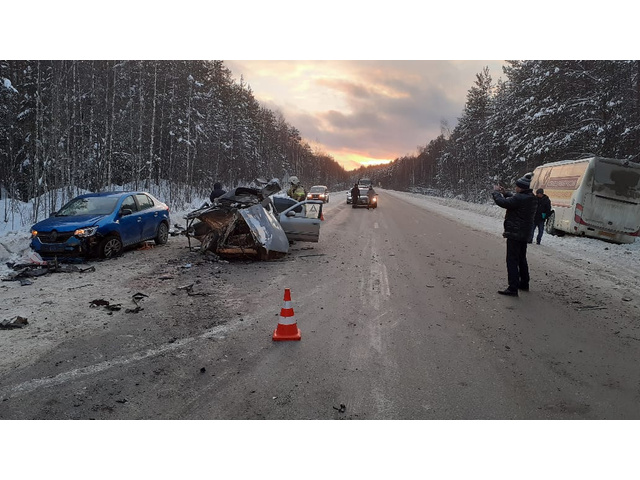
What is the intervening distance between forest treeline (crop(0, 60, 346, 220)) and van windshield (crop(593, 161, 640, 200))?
18.9 metres

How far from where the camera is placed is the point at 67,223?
8391mm

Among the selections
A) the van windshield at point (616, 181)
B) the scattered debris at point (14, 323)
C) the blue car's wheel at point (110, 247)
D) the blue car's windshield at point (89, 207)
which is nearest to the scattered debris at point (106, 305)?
the scattered debris at point (14, 323)

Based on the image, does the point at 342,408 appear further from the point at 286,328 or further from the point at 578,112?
the point at 578,112

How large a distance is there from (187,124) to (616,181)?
27.3 meters

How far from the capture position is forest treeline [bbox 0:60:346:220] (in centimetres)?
1681

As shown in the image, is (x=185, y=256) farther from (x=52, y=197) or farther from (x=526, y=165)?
(x=526, y=165)

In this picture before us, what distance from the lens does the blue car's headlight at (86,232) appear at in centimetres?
820

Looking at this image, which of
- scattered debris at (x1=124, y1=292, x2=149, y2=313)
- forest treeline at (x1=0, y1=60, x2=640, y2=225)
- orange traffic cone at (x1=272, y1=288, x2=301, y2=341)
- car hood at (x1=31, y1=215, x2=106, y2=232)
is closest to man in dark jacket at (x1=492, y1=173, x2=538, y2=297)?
orange traffic cone at (x1=272, y1=288, x2=301, y2=341)

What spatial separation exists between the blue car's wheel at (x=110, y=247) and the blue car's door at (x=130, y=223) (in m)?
0.21

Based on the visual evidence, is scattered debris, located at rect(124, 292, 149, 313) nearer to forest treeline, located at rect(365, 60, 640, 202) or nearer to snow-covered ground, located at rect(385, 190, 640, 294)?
snow-covered ground, located at rect(385, 190, 640, 294)

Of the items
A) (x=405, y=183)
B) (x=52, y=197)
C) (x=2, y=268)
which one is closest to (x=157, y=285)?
(x=2, y=268)

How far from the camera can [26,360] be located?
383cm

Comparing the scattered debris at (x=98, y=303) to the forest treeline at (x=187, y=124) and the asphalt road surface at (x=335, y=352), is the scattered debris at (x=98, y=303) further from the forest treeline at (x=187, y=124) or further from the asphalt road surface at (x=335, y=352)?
the forest treeline at (x=187, y=124)

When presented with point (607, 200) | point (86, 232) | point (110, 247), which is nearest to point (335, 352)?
point (86, 232)
